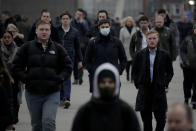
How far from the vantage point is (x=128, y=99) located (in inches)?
701

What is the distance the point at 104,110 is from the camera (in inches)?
289

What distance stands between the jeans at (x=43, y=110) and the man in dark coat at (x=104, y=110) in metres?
2.92

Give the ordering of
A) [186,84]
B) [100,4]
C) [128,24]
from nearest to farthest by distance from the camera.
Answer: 1. [186,84]
2. [128,24]
3. [100,4]

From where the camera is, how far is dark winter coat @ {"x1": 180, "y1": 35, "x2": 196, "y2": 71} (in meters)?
15.6

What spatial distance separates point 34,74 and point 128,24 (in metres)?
Result: 12.0

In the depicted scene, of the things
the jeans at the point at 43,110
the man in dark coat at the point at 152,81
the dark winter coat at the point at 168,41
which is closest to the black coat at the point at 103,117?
the jeans at the point at 43,110

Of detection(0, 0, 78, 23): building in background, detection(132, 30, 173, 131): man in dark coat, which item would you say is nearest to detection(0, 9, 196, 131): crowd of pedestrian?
detection(132, 30, 173, 131): man in dark coat

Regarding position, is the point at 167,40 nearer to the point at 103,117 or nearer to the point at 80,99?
the point at 80,99

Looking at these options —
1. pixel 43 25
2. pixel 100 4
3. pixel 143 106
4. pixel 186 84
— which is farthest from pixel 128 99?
pixel 100 4

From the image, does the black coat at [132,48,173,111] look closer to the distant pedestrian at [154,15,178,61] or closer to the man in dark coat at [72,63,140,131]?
the man in dark coat at [72,63,140,131]

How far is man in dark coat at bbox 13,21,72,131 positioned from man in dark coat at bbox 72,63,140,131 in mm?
2918

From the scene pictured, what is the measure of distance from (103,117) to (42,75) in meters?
3.11

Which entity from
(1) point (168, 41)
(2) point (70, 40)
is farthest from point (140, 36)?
(2) point (70, 40)

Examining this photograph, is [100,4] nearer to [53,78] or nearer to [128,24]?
[128,24]
